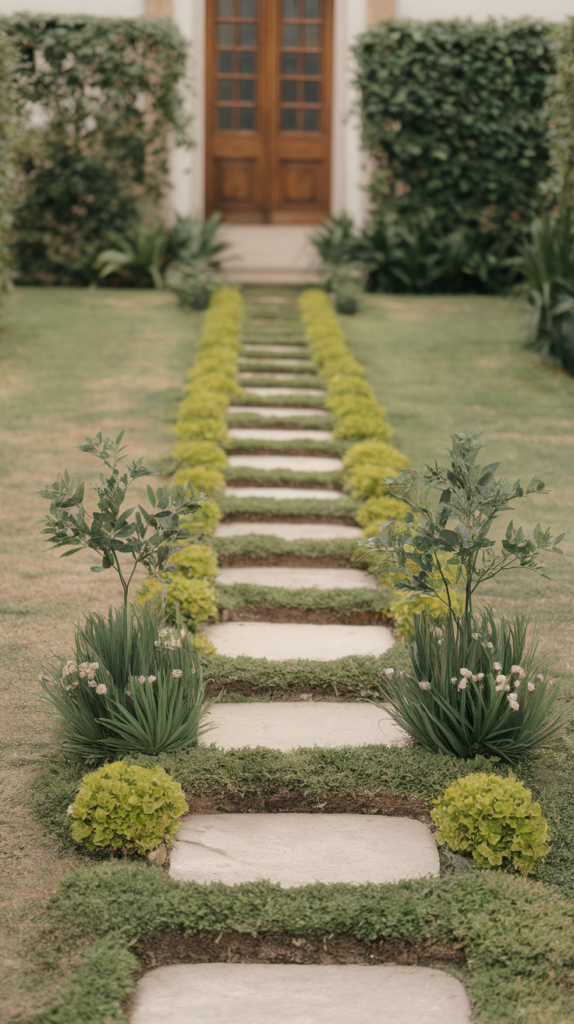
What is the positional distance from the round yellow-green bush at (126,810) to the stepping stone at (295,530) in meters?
2.09

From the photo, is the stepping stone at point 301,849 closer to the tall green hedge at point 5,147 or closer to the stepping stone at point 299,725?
the stepping stone at point 299,725

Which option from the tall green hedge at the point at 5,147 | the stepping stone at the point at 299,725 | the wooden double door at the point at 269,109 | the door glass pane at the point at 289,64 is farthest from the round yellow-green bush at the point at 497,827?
the door glass pane at the point at 289,64

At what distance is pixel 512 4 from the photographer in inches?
448

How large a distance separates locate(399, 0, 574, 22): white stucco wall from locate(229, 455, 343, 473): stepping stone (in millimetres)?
7458

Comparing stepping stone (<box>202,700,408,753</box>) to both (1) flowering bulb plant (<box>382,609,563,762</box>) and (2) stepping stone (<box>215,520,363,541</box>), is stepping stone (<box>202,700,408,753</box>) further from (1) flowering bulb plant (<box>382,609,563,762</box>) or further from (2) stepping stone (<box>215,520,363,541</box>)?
(2) stepping stone (<box>215,520,363,541</box>)

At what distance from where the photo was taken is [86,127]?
1098 centimetres

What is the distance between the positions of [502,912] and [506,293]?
964cm

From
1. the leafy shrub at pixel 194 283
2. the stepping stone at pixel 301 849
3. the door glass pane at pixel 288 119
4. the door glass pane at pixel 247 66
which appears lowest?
the stepping stone at pixel 301 849

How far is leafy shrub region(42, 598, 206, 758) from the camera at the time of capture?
113 inches

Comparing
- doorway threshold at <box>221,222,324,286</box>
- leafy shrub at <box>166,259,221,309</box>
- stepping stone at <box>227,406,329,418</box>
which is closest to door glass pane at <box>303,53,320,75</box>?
doorway threshold at <box>221,222,324,286</box>

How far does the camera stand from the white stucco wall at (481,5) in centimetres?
1138

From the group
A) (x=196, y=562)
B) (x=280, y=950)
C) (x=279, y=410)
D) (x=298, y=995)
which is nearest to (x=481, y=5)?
(x=279, y=410)

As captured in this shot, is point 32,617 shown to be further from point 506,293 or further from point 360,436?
point 506,293

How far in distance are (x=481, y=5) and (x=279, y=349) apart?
5.61 meters
